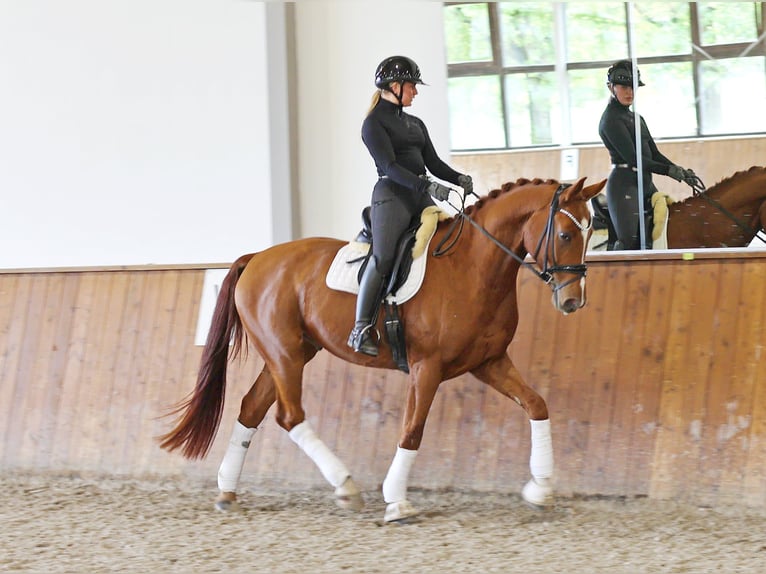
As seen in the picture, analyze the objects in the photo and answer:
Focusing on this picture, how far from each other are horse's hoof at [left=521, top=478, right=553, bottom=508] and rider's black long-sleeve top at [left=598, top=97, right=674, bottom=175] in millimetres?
1963

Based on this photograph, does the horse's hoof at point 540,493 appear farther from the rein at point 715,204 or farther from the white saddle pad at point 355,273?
the rein at point 715,204

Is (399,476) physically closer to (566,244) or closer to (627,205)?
(566,244)

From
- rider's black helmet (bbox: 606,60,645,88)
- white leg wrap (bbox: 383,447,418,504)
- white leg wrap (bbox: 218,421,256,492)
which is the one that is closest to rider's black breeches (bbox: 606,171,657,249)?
rider's black helmet (bbox: 606,60,645,88)

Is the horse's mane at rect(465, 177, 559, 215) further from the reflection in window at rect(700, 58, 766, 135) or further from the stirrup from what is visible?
the reflection in window at rect(700, 58, 766, 135)

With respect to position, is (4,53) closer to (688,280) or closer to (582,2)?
(582,2)

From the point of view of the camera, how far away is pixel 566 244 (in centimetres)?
413

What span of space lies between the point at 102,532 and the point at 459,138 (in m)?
3.09

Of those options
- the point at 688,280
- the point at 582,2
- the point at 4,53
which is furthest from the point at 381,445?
the point at 4,53

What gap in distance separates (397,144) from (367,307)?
2.70 ft

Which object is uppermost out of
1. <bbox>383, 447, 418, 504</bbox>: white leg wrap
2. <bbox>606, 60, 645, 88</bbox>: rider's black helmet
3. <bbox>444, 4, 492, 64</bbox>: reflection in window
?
<bbox>444, 4, 492, 64</bbox>: reflection in window

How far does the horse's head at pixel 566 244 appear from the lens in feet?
13.5

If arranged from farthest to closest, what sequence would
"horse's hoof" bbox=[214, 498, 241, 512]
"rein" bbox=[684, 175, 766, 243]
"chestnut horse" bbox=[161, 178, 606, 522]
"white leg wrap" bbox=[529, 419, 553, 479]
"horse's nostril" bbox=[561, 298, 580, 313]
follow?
"rein" bbox=[684, 175, 766, 243] < "horse's hoof" bbox=[214, 498, 241, 512] < "white leg wrap" bbox=[529, 419, 553, 479] < "chestnut horse" bbox=[161, 178, 606, 522] < "horse's nostril" bbox=[561, 298, 580, 313]

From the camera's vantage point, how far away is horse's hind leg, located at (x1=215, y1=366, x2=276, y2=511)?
4.84 m

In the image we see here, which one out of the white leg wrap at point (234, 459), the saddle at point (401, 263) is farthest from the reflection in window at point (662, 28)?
the white leg wrap at point (234, 459)
